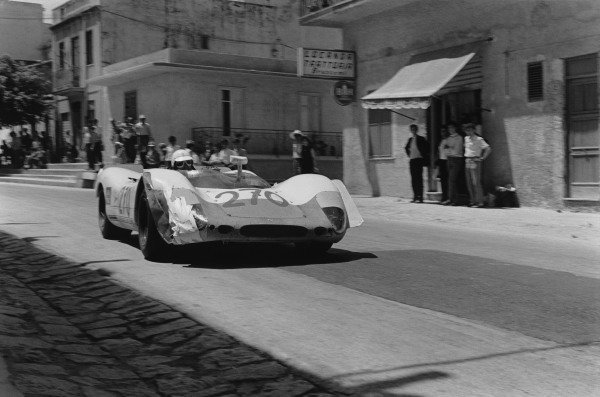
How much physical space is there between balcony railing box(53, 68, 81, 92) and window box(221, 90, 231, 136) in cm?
944

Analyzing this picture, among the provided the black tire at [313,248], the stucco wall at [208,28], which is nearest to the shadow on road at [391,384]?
the black tire at [313,248]

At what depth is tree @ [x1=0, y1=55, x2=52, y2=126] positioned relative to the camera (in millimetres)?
38219

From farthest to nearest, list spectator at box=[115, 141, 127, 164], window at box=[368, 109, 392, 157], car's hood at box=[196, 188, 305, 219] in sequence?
1. spectator at box=[115, 141, 127, 164]
2. window at box=[368, 109, 392, 157]
3. car's hood at box=[196, 188, 305, 219]

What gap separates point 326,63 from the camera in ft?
68.9

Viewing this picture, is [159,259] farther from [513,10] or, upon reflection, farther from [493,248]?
[513,10]

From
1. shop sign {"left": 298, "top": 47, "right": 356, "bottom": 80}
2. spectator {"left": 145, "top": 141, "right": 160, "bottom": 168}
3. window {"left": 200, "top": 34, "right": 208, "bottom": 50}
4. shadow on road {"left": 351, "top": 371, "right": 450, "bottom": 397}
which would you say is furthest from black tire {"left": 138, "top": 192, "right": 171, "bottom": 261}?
window {"left": 200, "top": 34, "right": 208, "bottom": 50}

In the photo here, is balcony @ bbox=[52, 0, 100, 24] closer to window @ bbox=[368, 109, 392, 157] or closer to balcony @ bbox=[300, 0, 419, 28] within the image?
balcony @ bbox=[300, 0, 419, 28]

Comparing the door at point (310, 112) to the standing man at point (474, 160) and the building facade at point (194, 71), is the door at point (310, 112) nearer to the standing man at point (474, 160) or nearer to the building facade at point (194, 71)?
the building facade at point (194, 71)

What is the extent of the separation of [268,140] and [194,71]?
14.1 ft

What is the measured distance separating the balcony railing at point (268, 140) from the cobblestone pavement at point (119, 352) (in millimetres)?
24009

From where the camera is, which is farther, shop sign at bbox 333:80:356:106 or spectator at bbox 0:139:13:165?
spectator at bbox 0:139:13:165

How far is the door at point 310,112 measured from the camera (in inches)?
1334

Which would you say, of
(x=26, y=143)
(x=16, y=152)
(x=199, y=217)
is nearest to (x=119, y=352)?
(x=199, y=217)

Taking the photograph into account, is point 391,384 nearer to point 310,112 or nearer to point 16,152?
point 310,112
